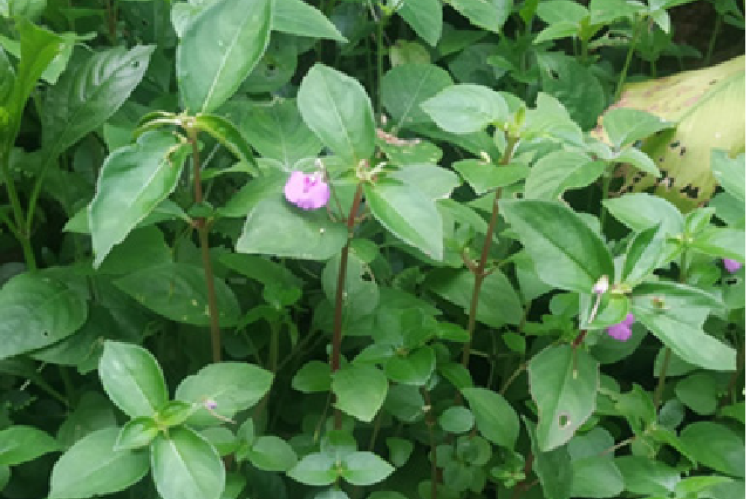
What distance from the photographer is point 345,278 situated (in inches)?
33.0

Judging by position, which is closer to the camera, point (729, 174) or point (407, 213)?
point (407, 213)

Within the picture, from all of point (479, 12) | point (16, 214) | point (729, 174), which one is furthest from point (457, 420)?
point (479, 12)

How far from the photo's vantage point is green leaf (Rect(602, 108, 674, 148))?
0.92 meters

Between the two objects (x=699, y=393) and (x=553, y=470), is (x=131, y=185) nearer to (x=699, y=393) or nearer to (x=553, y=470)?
(x=553, y=470)

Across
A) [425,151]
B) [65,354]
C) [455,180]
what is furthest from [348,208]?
[65,354]

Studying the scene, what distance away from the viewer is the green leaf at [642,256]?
0.63 m

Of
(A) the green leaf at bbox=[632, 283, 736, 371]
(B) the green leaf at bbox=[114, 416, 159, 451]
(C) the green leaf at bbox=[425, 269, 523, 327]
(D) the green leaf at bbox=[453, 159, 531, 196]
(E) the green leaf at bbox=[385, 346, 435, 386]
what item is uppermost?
(D) the green leaf at bbox=[453, 159, 531, 196]

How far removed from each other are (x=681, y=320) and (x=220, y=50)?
0.44 metres

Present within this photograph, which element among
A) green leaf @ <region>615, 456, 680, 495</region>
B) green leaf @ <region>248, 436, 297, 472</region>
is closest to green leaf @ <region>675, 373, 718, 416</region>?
green leaf @ <region>615, 456, 680, 495</region>

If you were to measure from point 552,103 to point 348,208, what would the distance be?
0.95 ft

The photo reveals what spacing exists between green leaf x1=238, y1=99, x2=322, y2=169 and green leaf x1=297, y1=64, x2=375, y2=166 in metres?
0.17

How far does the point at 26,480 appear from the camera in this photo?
904 millimetres

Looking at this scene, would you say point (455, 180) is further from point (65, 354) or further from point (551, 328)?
point (65, 354)

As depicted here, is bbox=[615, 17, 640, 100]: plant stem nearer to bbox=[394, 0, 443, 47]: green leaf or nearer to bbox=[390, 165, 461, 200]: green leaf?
bbox=[394, 0, 443, 47]: green leaf
